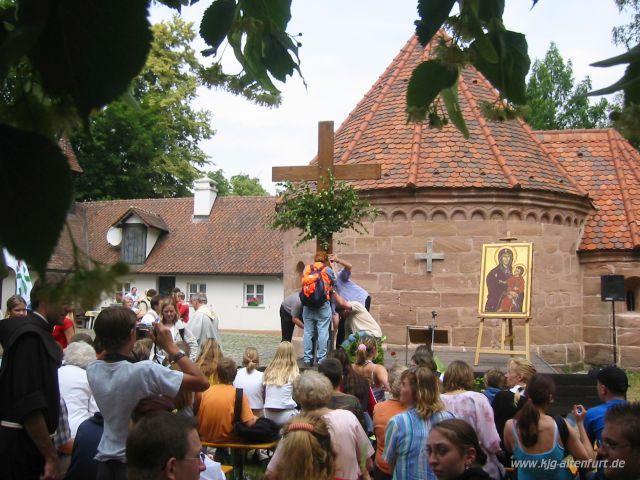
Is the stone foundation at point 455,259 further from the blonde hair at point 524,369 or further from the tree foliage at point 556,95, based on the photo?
the tree foliage at point 556,95

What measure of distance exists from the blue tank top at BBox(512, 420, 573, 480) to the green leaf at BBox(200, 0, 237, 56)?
3380 millimetres

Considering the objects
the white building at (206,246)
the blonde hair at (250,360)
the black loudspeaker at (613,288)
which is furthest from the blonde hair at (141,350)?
the white building at (206,246)

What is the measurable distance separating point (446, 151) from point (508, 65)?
1247 cm

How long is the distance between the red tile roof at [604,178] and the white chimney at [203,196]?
1888 cm

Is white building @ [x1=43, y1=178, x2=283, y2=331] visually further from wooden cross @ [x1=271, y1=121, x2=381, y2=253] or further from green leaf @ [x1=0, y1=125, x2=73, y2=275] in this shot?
green leaf @ [x1=0, y1=125, x2=73, y2=275]

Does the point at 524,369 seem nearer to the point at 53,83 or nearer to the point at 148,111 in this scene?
the point at 148,111

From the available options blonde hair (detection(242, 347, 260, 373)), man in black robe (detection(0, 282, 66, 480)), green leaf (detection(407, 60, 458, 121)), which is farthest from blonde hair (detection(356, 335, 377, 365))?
green leaf (detection(407, 60, 458, 121))

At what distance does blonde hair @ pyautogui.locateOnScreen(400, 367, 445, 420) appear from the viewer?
411cm

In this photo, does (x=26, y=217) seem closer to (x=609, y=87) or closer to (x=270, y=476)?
(x=609, y=87)

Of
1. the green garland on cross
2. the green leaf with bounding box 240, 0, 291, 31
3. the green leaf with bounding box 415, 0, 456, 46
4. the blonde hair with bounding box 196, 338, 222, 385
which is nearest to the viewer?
the green leaf with bounding box 415, 0, 456, 46

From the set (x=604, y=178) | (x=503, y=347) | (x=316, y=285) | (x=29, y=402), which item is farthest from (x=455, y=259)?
(x=29, y=402)

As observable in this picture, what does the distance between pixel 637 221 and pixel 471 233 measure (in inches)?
171

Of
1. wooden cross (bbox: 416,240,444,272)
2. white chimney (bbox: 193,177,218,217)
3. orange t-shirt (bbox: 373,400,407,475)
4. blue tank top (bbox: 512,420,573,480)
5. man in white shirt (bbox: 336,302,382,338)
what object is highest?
white chimney (bbox: 193,177,218,217)

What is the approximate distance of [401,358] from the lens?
1234 centimetres
